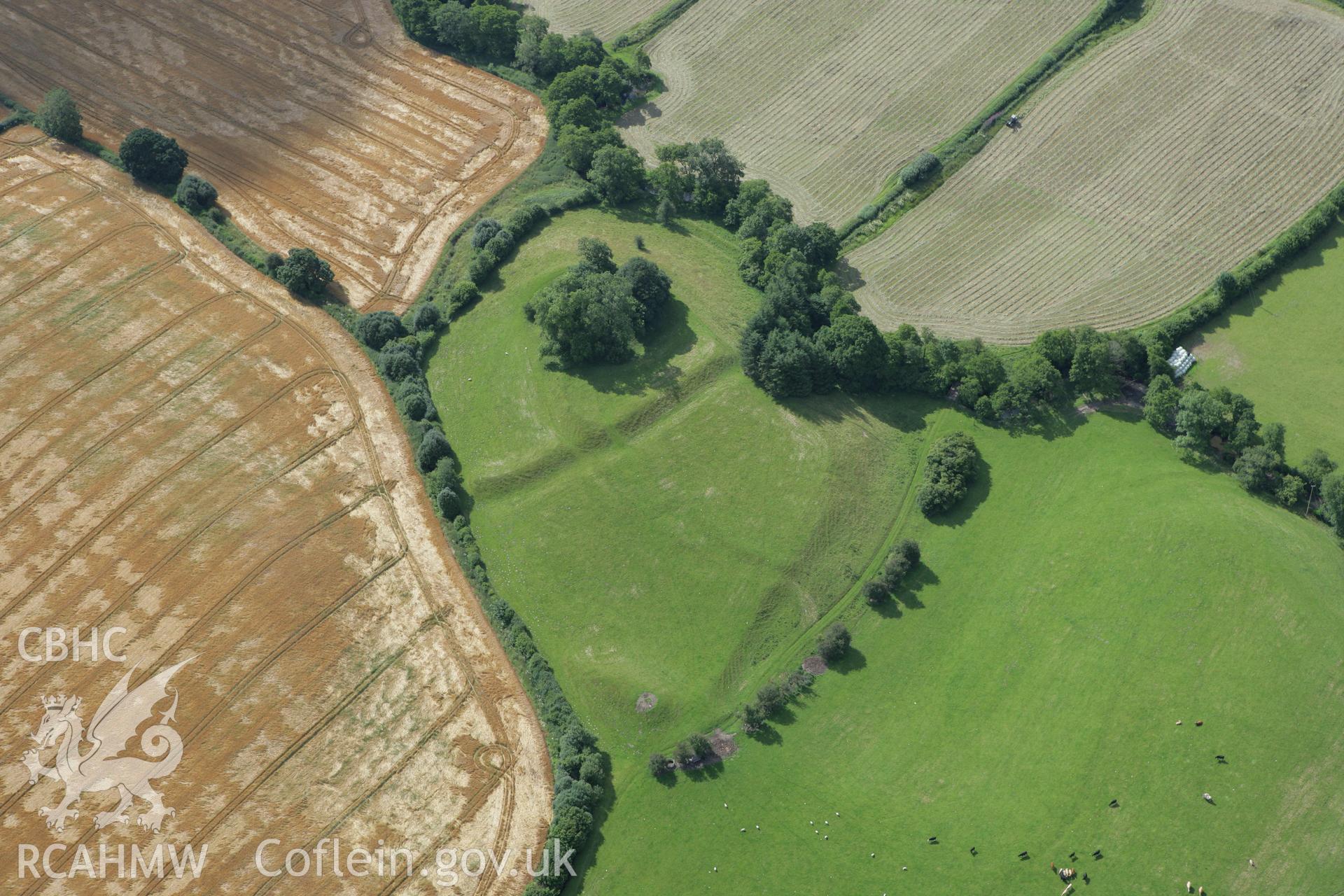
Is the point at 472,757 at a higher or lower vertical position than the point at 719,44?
lower

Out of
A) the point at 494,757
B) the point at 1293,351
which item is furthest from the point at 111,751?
the point at 1293,351

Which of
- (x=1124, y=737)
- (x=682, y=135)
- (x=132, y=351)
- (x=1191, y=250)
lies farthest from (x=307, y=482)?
(x=1191, y=250)

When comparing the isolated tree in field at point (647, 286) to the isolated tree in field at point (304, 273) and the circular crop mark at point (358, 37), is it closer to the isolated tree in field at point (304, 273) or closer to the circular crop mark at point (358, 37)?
the isolated tree in field at point (304, 273)

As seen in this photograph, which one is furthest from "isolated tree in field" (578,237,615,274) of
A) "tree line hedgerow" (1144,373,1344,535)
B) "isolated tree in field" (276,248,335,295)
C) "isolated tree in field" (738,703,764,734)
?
"tree line hedgerow" (1144,373,1344,535)

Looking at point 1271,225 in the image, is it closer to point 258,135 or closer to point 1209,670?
point 1209,670

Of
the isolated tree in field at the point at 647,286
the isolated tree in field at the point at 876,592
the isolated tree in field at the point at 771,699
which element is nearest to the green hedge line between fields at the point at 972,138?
the isolated tree in field at the point at 647,286
